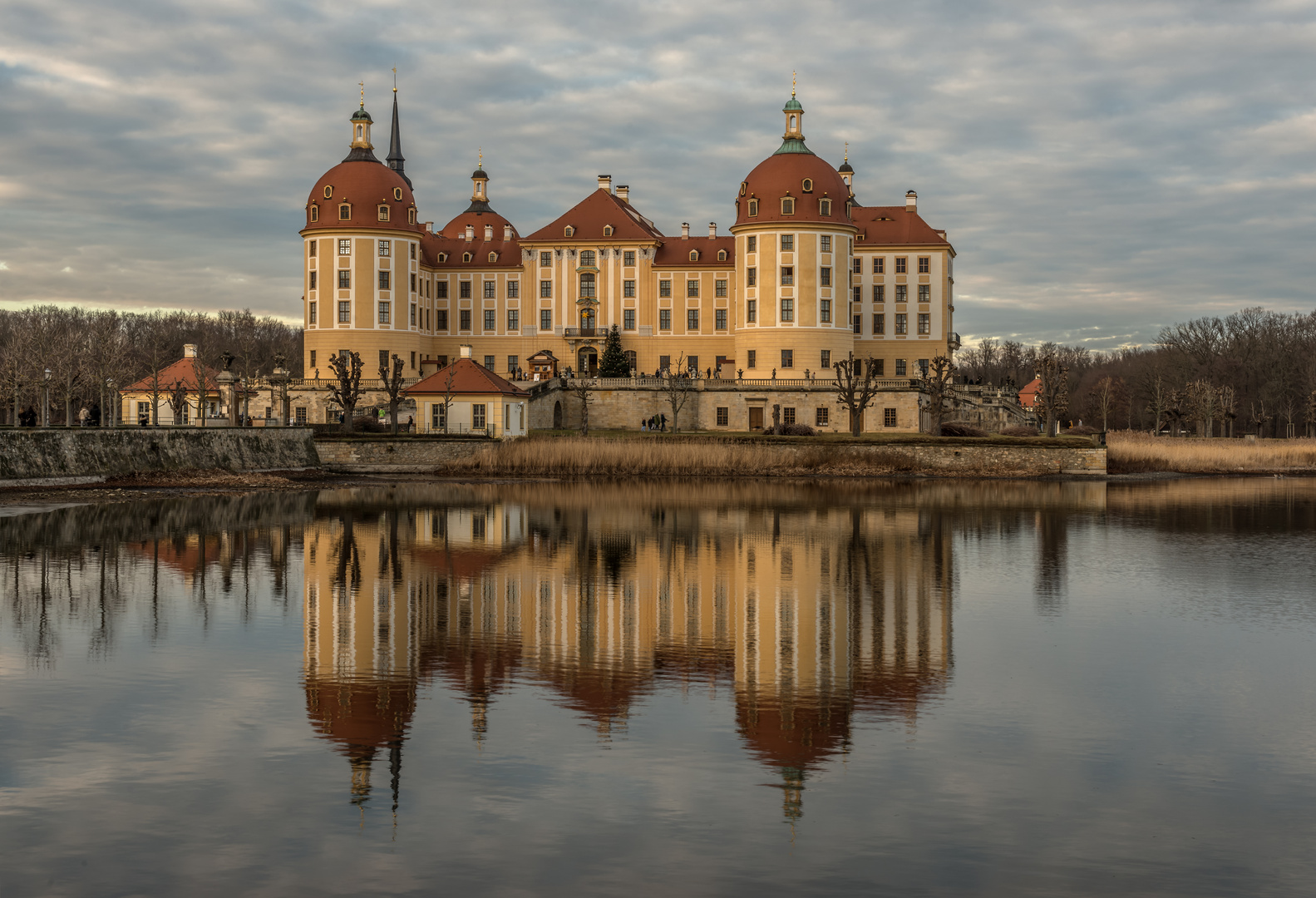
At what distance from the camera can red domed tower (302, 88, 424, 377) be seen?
3152 inches

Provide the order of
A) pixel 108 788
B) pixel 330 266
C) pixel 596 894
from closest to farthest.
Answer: pixel 596 894 → pixel 108 788 → pixel 330 266

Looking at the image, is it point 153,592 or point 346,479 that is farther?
point 346,479

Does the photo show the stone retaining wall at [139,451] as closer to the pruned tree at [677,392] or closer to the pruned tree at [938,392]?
the pruned tree at [677,392]

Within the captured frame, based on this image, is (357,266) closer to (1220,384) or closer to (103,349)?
(103,349)

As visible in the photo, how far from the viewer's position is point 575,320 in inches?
3334

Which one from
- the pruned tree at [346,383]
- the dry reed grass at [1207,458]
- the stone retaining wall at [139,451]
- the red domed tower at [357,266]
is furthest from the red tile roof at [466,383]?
the dry reed grass at [1207,458]

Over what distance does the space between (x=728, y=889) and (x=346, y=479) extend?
1866 inches

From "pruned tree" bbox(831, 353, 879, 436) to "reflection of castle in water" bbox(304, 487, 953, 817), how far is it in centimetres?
3060

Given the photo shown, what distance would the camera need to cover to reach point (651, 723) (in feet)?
44.9

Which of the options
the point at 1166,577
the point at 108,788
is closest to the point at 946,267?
the point at 1166,577

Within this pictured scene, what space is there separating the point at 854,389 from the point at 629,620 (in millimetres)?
49763

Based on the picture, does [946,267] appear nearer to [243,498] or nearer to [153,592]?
[243,498]

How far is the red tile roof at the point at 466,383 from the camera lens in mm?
64250

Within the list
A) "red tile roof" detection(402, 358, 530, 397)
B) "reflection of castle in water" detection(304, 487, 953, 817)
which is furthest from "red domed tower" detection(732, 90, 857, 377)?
"reflection of castle in water" detection(304, 487, 953, 817)
